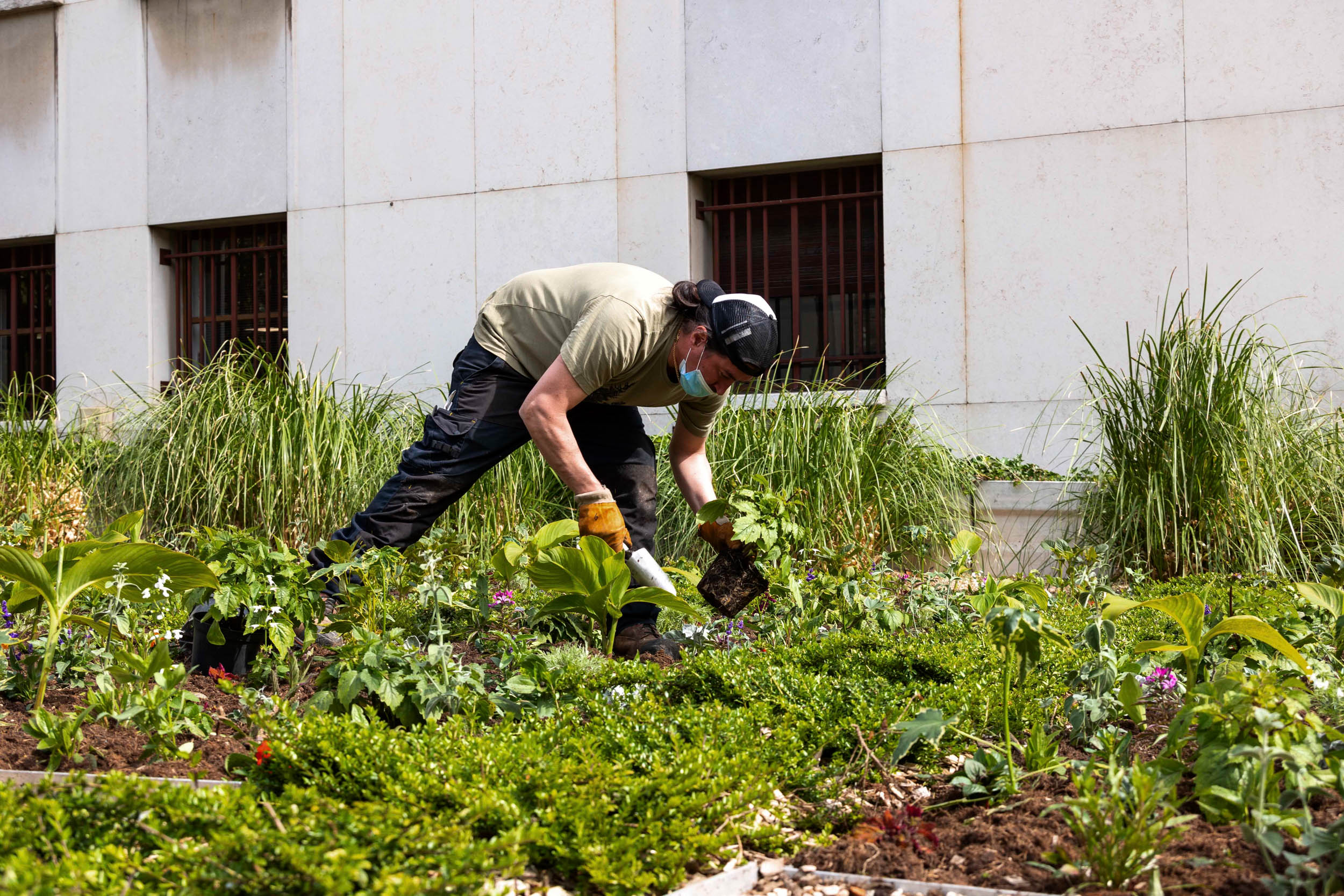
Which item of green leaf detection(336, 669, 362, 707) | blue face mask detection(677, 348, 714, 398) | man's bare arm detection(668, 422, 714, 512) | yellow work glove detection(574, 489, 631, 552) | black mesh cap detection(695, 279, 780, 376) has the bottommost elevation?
green leaf detection(336, 669, 362, 707)

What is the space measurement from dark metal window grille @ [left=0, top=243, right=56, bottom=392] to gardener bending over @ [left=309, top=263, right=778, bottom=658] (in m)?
6.20

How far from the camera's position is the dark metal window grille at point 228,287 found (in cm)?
821

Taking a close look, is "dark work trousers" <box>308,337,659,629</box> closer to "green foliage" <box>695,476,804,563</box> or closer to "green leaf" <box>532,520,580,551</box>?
"green leaf" <box>532,520,580,551</box>

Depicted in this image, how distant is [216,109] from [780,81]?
13.5 feet

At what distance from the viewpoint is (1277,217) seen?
593 cm

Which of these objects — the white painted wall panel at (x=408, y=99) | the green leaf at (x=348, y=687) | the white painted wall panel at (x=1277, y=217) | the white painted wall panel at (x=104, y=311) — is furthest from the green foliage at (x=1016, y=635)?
the white painted wall panel at (x=104, y=311)

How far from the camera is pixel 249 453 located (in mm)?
5801

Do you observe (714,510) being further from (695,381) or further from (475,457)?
(475,457)

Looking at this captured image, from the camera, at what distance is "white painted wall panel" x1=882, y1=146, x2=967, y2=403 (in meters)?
6.49

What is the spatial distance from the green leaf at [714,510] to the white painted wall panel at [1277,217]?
3823mm

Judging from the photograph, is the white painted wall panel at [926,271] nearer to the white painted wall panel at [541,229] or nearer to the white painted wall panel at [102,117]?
the white painted wall panel at [541,229]

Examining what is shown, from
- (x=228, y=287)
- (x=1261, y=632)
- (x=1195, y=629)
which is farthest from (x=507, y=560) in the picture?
(x=228, y=287)

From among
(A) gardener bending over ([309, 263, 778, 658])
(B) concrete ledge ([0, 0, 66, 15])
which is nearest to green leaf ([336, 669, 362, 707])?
(A) gardener bending over ([309, 263, 778, 658])

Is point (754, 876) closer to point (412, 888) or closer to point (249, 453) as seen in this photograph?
point (412, 888)
